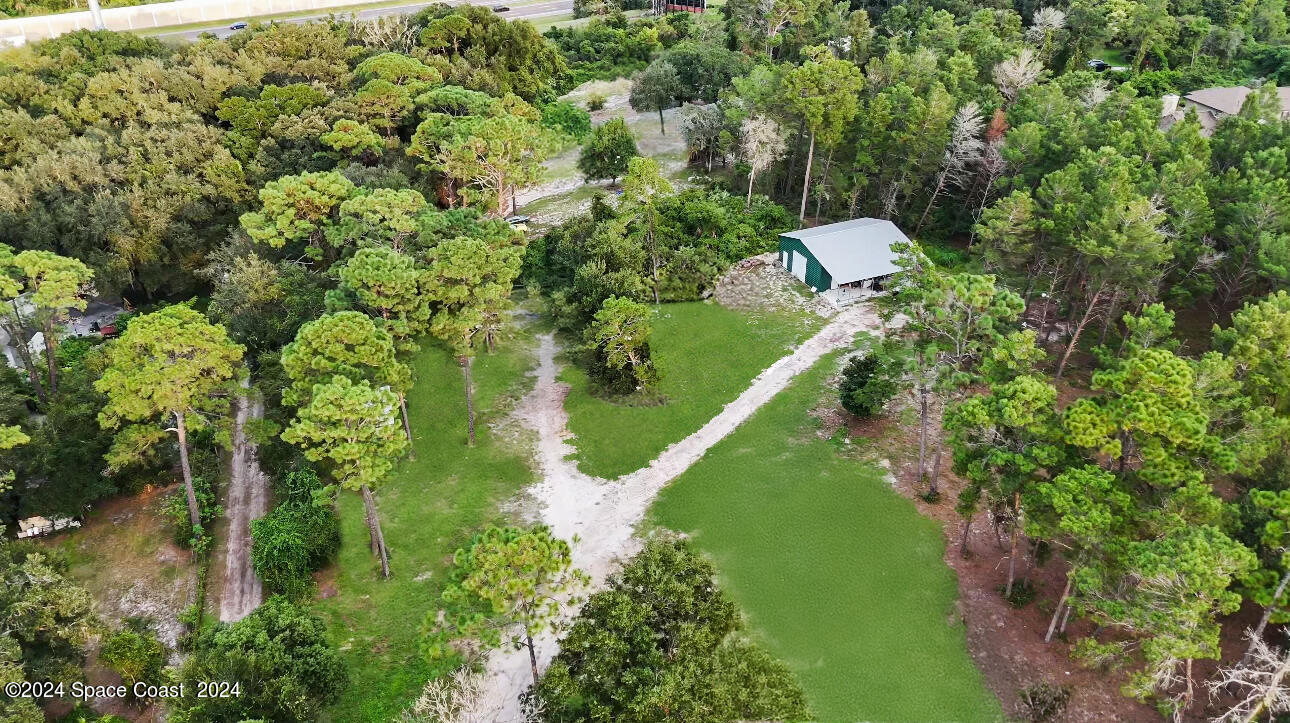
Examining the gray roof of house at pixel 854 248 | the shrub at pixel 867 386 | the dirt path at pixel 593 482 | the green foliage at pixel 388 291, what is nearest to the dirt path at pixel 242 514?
the green foliage at pixel 388 291

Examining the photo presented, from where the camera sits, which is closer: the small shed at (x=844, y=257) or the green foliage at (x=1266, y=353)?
the green foliage at (x=1266, y=353)

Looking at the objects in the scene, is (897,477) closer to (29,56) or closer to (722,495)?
(722,495)

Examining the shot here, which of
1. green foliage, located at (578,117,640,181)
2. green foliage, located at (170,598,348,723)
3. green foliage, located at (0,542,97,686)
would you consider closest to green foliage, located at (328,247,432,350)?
green foliage, located at (170,598,348,723)

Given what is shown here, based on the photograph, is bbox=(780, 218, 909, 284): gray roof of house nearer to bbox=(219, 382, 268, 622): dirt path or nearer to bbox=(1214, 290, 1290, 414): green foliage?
bbox=(1214, 290, 1290, 414): green foliage

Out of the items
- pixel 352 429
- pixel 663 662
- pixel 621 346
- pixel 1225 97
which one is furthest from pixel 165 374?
pixel 1225 97

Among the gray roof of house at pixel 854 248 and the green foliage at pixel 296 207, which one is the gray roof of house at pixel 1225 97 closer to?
the gray roof of house at pixel 854 248

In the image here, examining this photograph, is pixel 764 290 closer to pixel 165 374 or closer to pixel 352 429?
pixel 352 429

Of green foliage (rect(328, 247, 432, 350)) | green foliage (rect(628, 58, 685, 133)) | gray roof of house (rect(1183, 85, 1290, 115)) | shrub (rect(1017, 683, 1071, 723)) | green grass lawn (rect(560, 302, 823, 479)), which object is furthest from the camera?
green foliage (rect(628, 58, 685, 133))
